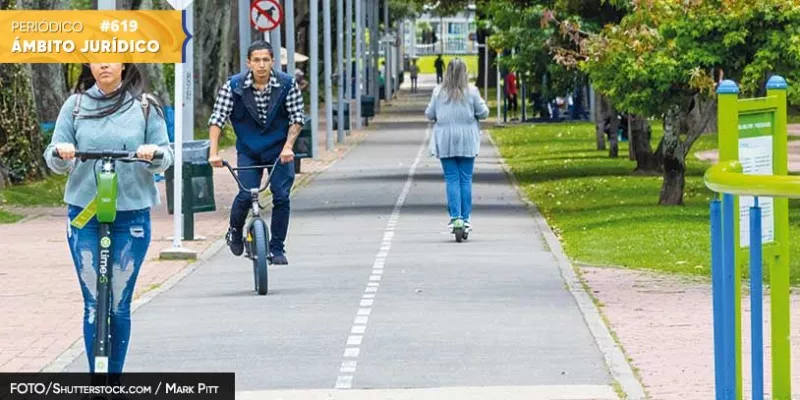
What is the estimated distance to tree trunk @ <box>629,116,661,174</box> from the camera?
34031mm

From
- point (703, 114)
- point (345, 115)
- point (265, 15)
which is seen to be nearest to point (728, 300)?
point (703, 114)

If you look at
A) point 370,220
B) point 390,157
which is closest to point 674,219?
point 370,220

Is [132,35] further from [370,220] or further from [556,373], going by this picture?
[556,373]

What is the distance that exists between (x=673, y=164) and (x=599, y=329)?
12.9 metres

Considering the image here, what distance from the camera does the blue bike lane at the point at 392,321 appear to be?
10.5m

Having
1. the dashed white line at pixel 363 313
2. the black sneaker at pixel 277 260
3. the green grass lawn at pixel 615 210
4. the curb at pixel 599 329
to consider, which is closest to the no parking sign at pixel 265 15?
the green grass lawn at pixel 615 210

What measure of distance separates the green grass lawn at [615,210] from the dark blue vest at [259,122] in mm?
3735

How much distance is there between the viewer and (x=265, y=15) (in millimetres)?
33344

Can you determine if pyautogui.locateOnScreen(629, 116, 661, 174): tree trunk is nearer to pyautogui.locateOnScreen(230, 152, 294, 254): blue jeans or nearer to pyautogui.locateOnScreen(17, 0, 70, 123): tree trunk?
pyautogui.locateOnScreen(17, 0, 70, 123): tree trunk

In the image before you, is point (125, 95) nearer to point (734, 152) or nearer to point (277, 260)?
point (734, 152)

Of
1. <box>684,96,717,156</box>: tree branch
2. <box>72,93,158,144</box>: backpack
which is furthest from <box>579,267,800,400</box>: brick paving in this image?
<box>684,96,717,156</box>: tree branch

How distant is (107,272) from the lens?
9.07 metres

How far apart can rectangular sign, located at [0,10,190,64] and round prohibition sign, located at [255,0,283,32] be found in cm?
875

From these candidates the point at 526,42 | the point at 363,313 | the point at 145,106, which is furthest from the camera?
the point at 526,42
